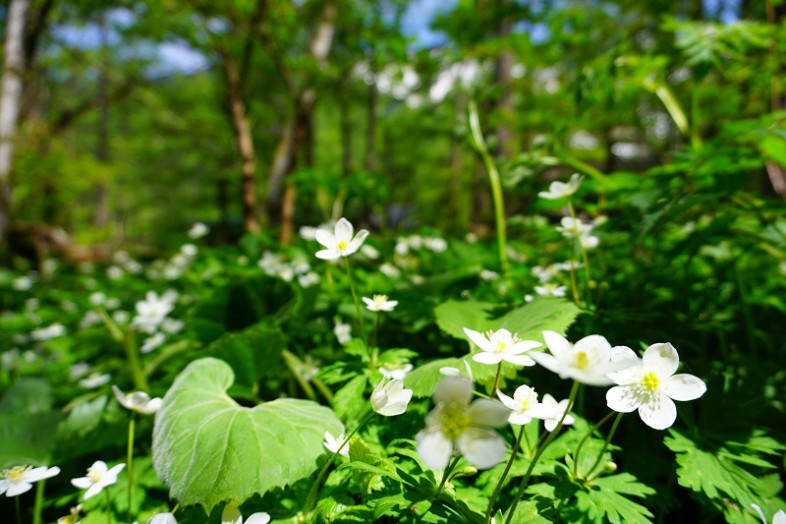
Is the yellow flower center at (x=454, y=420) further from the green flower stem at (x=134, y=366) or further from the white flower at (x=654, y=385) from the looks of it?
the green flower stem at (x=134, y=366)

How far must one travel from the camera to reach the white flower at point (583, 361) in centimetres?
53

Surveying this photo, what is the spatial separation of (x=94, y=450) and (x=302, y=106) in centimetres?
423

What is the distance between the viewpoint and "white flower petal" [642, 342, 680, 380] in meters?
0.69

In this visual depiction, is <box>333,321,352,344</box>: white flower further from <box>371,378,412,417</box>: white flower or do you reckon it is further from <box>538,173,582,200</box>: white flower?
<box>538,173,582,200</box>: white flower

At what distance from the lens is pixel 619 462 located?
107cm

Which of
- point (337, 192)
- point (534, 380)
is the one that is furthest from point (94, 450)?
point (337, 192)

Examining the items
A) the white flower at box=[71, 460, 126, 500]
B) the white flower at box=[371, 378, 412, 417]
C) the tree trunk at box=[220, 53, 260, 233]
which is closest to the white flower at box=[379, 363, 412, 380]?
the white flower at box=[371, 378, 412, 417]

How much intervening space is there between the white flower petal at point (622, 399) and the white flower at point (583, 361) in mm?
95

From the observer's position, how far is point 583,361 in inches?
21.9

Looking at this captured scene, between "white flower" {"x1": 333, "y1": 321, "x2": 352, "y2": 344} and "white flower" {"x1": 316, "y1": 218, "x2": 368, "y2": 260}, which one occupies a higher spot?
"white flower" {"x1": 316, "y1": 218, "x2": 368, "y2": 260}

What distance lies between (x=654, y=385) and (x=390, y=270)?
1437 mm

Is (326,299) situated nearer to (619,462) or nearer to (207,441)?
(207,441)

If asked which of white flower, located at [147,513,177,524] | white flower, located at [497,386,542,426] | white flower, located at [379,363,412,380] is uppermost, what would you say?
white flower, located at [497,386,542,426]

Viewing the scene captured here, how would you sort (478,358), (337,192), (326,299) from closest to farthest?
(478,358) < (326,299) < (337,192)
